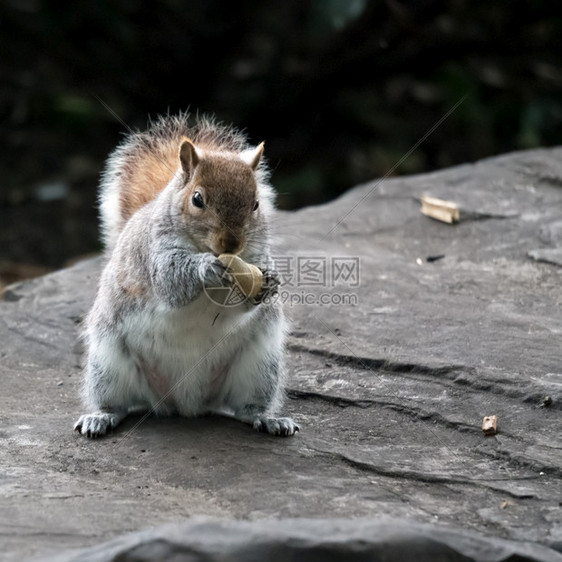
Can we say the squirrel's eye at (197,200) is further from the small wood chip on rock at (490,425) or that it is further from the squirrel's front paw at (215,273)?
the small wood chip on rock at (490,425)

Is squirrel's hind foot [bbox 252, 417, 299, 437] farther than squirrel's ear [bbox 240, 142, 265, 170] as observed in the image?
No

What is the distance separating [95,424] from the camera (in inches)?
174

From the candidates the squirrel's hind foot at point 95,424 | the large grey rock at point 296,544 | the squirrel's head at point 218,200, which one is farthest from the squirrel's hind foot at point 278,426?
the large grey rock at point 296,544

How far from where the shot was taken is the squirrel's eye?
4180 mm

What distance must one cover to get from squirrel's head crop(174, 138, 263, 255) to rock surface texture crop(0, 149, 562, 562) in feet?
2.82

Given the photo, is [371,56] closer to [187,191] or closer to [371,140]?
[371,140]

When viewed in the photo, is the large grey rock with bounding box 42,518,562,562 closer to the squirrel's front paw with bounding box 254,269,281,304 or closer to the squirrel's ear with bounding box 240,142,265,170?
the squirrel's front paw with bounding box 254,269,281,304

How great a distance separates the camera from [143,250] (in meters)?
4.48

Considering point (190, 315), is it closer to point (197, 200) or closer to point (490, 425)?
point (197, 200)

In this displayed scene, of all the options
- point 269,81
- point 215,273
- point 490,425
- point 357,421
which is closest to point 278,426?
point 357,421

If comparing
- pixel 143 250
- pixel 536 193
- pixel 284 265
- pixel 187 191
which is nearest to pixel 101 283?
pixel 143 250

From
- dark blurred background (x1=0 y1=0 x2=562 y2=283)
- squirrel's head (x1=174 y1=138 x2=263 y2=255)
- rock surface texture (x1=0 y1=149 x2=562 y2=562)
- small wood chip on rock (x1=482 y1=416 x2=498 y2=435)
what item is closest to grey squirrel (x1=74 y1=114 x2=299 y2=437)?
squirrel's head (x1=174 y1=138 x2=263 y2=255)

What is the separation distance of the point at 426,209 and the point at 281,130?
3.61 m

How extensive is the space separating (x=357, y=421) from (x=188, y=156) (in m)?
1.36
